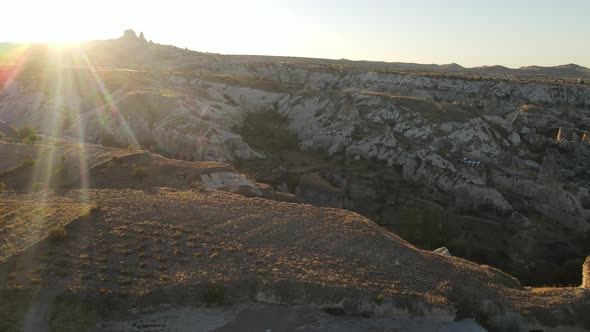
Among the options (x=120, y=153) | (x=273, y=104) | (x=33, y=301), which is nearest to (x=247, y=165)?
(x=120, y=153)

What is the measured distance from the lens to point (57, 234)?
16969 millimetres

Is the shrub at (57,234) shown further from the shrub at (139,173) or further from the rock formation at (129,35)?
the rock formation at (129,35)

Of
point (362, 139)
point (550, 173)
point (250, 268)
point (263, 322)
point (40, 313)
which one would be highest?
point (362, 139)

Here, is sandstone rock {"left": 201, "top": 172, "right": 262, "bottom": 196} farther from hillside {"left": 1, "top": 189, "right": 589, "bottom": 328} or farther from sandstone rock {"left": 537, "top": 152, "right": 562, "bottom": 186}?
sandstone rock {"left": 537, "top": 152, "right": 562, "bottom": 186}

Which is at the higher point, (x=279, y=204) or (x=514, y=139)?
(x=514, y=139)

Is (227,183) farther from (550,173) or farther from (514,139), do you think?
(514,139)

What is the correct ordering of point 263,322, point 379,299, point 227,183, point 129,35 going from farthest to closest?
point 129,35 < point 227,183 < point 379,299 < point 263,322

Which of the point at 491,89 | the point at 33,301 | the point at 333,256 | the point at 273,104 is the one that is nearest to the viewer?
the point at 33,301

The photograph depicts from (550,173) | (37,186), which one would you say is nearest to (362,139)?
(550,173)

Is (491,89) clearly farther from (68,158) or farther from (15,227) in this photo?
(15,227)

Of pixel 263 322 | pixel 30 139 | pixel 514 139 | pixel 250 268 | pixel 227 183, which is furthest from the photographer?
pixel 514 139

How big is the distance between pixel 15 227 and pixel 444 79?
9822 centimetres

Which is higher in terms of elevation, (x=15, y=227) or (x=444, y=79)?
(x=444, y=79)

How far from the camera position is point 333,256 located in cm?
1755
